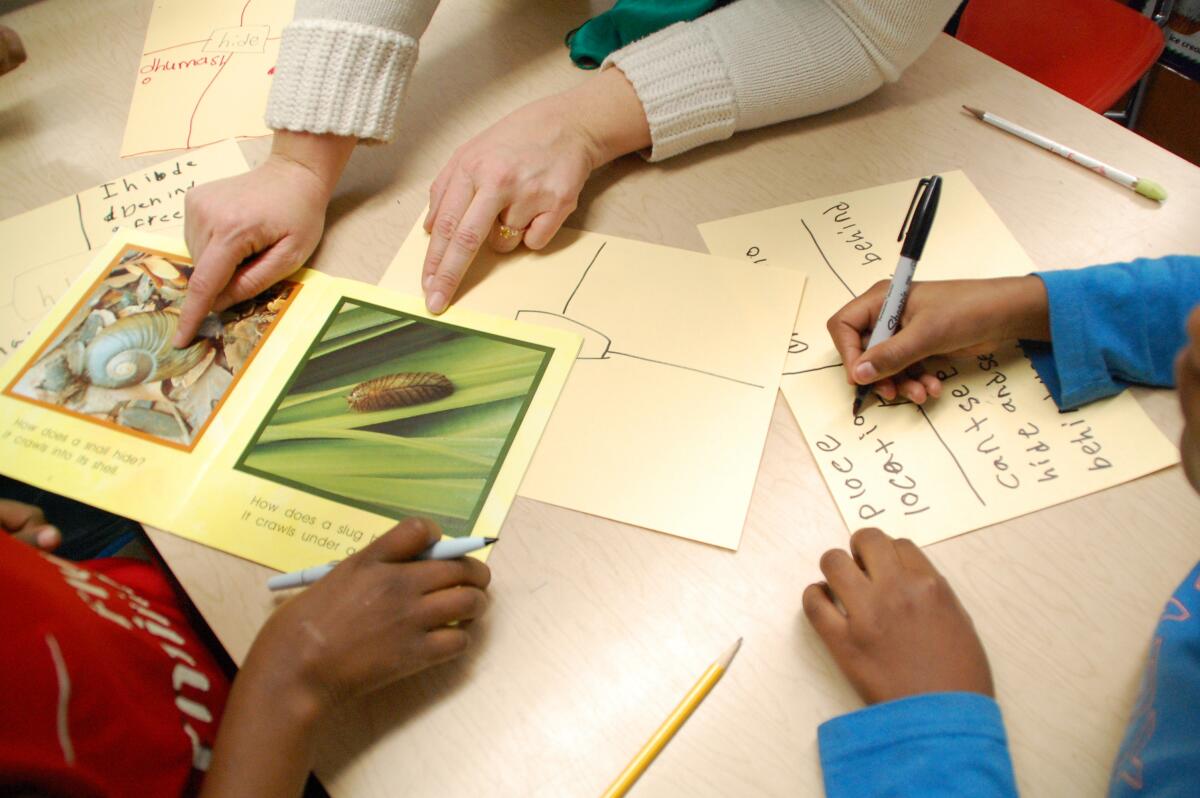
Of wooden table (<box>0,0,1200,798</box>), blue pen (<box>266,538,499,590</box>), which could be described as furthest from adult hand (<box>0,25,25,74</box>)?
blue pen (<box>266,538,499,590</box>)

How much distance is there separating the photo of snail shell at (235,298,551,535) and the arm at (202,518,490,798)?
6 cm

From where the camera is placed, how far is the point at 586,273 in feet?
2.07

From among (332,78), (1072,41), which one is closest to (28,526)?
(332,78)

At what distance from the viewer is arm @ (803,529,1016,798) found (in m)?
0.40

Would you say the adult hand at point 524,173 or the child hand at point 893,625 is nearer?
the child hand at point 893,625

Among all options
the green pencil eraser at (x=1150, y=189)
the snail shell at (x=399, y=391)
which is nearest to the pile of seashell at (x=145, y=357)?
the snail shell at (x=399, y=391)

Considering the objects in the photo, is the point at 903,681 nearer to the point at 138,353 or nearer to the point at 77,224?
the point at 138,353

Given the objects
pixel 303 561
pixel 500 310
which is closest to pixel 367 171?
pixel 500 310

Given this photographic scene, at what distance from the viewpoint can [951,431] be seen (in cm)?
53

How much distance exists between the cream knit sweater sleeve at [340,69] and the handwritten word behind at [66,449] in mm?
318

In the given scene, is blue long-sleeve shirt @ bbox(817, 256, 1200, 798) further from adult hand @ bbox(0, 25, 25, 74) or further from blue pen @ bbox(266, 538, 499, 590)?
adult hand @ bbox(0, 25, 25, 74)

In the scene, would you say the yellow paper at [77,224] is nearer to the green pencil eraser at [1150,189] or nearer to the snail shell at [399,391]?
the snail shell at [399,391]

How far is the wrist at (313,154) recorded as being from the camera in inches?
26.6

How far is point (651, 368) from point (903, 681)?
0.27 m
